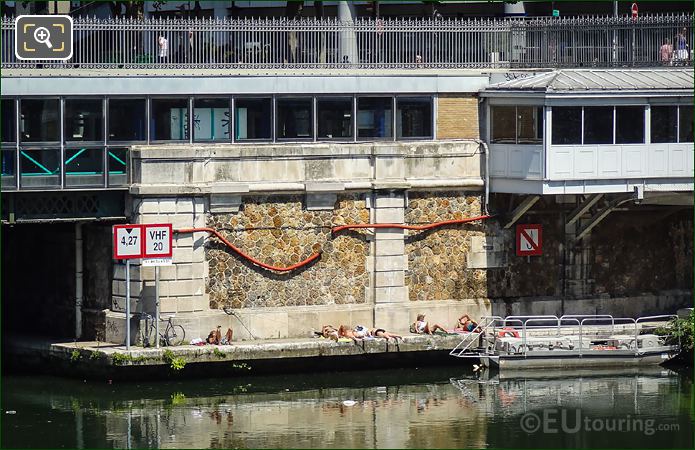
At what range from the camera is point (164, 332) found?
41750mm

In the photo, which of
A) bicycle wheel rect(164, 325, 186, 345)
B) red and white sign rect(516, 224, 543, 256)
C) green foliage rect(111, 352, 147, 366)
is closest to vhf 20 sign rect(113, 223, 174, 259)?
bicycle wheel rect(164, 325, 186, 345)

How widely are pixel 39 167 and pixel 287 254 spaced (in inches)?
251

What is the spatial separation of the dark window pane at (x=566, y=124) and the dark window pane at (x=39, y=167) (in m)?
11.9

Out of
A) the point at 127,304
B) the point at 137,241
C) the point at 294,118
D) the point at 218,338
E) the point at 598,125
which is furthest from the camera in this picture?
the point at 294,118

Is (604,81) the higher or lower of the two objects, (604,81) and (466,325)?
the higher

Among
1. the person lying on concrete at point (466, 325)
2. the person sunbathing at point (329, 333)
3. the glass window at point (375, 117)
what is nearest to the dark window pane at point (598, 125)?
the glass window at point (375, 117)

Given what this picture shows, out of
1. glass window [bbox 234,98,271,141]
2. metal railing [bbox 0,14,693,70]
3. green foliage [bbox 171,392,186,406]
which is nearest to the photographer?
green foliage [bbox 171,392,186,406]

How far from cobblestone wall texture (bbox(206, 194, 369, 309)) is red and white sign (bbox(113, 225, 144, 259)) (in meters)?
2.04

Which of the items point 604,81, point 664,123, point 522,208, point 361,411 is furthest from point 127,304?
point 664,123

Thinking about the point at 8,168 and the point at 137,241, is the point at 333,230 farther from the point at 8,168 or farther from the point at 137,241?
the point at 8,168

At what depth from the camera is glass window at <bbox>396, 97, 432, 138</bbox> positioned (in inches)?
1740

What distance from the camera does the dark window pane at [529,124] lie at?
43.1 m

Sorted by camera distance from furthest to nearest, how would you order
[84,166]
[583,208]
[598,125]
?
[583,208] → [598,125] → [84,166]

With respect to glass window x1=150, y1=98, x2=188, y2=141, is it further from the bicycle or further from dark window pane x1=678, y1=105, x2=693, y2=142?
dark window pane x1=678, y1=105, x2=693, y2=142
